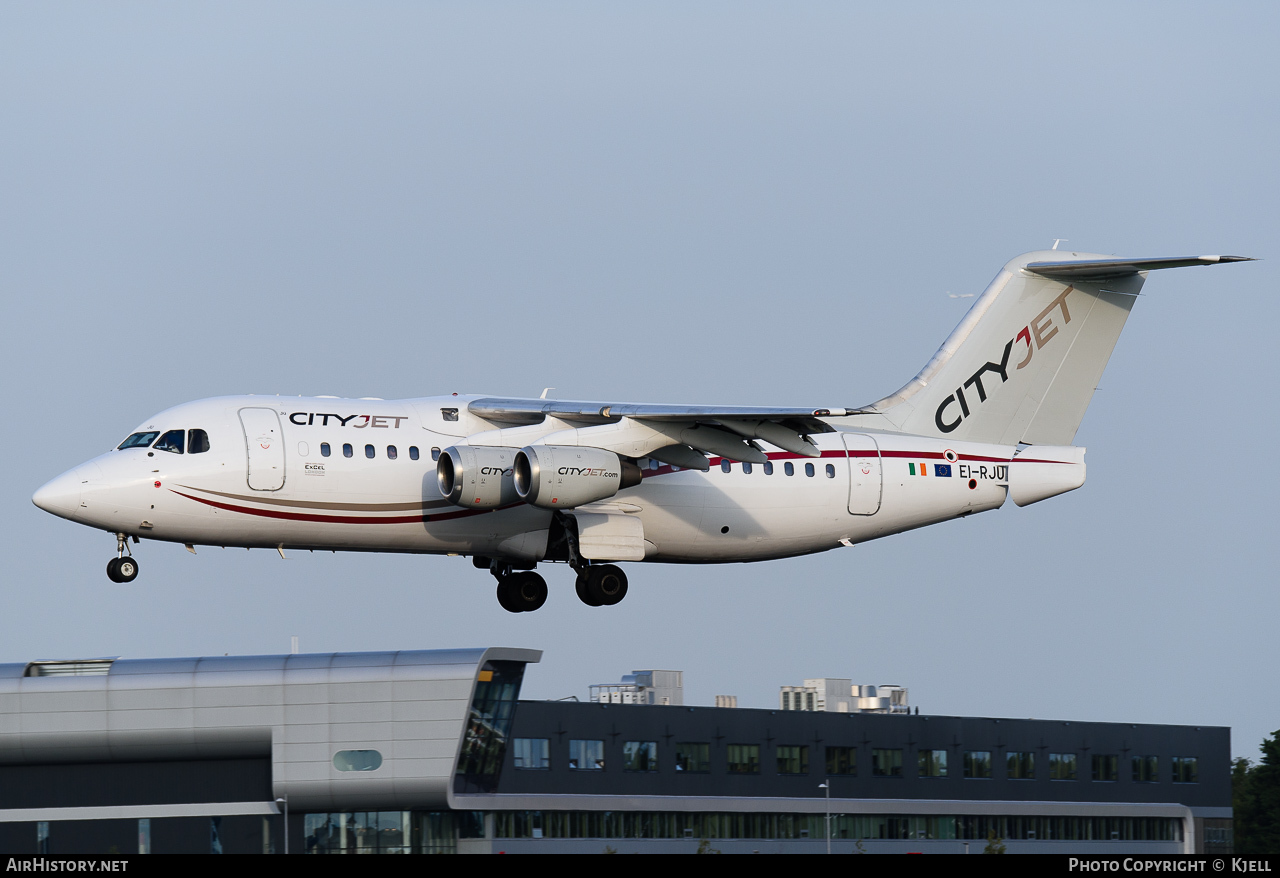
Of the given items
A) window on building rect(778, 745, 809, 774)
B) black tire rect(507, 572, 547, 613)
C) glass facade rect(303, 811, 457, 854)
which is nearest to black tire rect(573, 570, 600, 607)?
black tire rect(507, 572, 547, 613)

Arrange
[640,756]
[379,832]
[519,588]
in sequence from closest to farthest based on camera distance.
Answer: [519,588]
[379,832]
[640,756]

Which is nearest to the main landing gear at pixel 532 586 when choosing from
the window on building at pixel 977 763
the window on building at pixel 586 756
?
the window on building at pixel 586 756

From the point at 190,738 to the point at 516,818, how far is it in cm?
630

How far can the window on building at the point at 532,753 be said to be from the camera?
33406 mm

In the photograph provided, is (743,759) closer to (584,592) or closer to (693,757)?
(693,757)

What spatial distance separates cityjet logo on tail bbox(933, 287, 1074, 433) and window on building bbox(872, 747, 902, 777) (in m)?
14.6

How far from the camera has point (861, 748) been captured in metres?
38.8

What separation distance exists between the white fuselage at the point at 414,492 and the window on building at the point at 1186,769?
21400mm

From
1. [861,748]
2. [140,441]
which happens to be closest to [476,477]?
[140,441]

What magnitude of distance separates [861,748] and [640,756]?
6.04 m

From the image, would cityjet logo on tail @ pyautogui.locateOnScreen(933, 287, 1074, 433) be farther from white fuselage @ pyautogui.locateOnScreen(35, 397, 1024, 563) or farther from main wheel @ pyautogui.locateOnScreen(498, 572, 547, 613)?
main wheel @ pyautogui.locateOnScreen(498, 572, 547, 613)

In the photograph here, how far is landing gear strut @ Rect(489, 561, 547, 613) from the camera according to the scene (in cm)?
2494

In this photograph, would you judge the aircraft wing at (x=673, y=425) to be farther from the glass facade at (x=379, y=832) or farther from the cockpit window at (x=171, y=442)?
the glass facade at (x=379, y=832)
